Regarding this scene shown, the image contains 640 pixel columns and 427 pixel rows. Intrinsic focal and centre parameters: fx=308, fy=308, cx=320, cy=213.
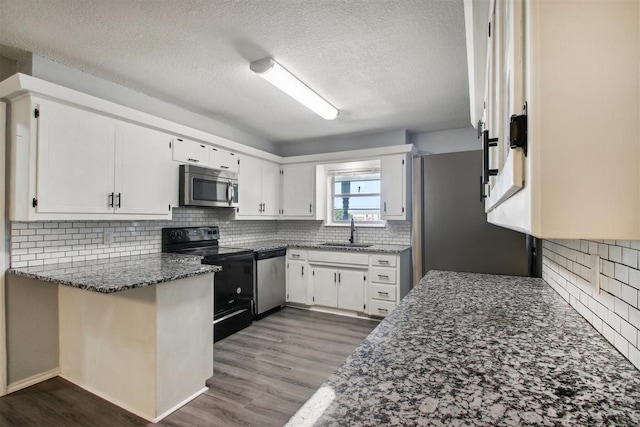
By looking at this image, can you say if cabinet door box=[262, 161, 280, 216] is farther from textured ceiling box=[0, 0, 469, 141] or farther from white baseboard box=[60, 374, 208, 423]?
white baseboard box=[60, 374, 208, 423]

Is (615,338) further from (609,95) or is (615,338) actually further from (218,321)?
(218,321)

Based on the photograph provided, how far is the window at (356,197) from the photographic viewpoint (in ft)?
15.1

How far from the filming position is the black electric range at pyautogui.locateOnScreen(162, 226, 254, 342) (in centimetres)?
315

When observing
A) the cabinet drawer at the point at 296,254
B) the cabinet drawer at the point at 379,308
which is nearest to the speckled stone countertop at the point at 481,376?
the cabinet drawer at the point at 379,308

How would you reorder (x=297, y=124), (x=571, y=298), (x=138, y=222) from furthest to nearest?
(x=297, y=124) → (x=138, y=222) → (x=571, y=298)

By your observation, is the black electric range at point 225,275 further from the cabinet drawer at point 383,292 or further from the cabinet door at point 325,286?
the cabinet drawer at point 383,292

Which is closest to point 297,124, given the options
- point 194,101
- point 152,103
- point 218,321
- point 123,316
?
point 194,101

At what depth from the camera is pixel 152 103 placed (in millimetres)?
3090

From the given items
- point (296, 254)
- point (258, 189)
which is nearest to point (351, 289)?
point (296, 254)

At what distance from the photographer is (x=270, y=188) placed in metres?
4.54

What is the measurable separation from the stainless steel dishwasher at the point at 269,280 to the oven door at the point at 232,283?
16 cm

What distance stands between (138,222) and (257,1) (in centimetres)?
230

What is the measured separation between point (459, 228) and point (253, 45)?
7.21ft

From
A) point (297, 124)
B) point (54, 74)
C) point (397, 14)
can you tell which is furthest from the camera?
point (297, 124)
